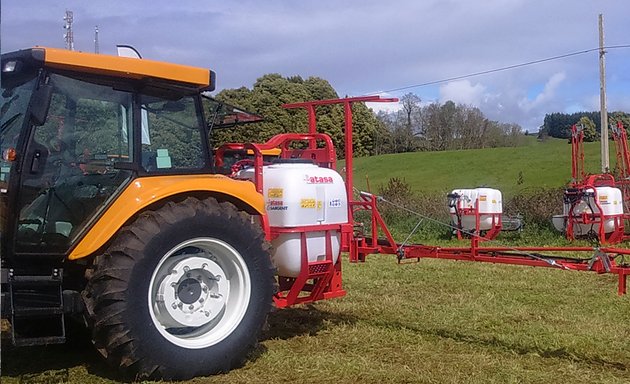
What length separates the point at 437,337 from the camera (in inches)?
236

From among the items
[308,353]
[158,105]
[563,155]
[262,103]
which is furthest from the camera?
[563,155]

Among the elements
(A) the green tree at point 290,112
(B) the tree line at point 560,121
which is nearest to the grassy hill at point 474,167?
(A) the green tree at point 290,112

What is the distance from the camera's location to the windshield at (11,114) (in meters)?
4.44

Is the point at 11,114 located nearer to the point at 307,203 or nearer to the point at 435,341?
the point at 307,203

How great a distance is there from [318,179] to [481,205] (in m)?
8.57

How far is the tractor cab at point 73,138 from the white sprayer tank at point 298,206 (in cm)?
82

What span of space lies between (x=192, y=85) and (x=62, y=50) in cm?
100

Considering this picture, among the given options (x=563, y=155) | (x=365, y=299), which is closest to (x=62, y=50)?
(x=365, y=299)

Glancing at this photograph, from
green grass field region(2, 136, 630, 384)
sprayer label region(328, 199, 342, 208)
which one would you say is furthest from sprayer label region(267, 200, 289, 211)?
green grass field region(2, 136, 630, 384)

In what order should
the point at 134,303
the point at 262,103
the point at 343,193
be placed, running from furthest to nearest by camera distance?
1. the point at 262,103
2. the point at 343,193
3. the point at 134,303

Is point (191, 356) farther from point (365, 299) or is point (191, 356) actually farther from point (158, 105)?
point (365, 299)

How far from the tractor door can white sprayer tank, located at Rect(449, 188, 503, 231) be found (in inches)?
392

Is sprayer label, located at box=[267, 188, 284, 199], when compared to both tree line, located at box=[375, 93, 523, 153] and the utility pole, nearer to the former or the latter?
the utility pole

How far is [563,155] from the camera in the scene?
97.9 ft
